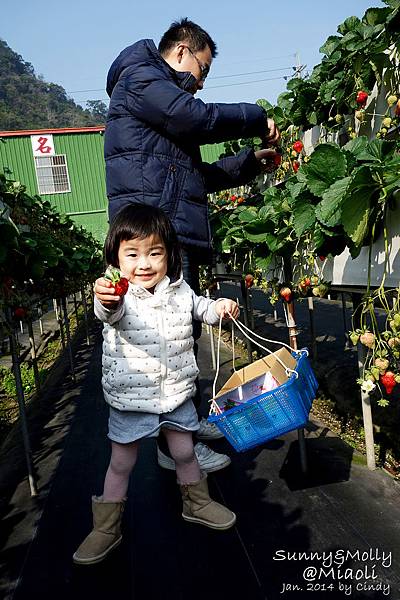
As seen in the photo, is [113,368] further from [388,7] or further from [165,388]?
[388,7]

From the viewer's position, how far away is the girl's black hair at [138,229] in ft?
5.85

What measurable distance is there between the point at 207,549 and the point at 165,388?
1.91 feet

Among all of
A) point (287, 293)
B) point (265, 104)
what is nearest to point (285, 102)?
point (265, 104)

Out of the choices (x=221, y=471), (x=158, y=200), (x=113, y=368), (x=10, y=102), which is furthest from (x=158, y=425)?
(x=10, y=102)

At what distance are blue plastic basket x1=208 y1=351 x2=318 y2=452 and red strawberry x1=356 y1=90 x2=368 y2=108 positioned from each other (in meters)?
1.12

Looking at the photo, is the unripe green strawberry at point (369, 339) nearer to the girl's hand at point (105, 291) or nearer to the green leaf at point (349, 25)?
the girl's hand at point (105, 291)

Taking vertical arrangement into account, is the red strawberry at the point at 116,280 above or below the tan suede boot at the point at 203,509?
above

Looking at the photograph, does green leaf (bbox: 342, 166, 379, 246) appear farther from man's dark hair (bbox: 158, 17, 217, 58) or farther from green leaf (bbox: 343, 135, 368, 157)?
man's dark hair (bbox: 158, 17, 217, 58)

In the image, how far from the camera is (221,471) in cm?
233

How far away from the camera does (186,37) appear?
224cm

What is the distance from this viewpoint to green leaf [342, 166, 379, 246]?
4.65ft

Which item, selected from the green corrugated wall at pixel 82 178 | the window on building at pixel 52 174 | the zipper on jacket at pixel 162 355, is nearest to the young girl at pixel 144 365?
the zipper on jacket at pixel 162 355

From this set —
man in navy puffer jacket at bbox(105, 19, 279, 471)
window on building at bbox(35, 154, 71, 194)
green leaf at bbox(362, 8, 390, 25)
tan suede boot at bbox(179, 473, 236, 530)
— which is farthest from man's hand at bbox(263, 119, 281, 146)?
window on building at bbox(35, 154, 71, 194)

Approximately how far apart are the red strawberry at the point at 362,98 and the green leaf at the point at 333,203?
26.9 inches
